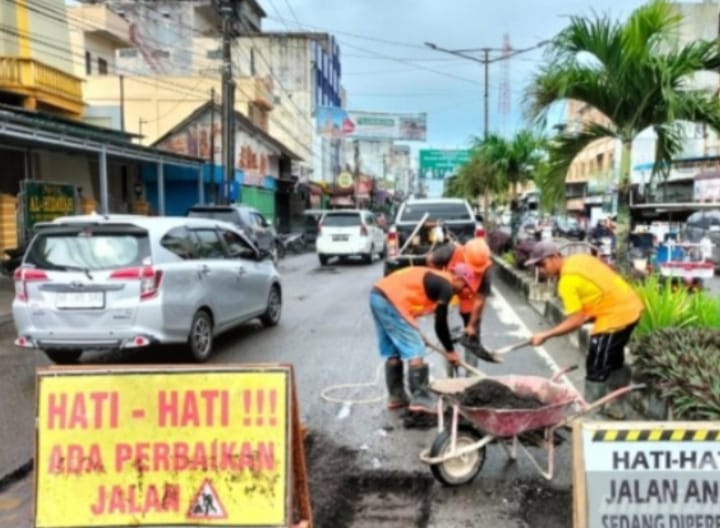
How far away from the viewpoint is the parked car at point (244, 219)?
18859mm

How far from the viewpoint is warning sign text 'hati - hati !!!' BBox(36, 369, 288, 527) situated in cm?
350

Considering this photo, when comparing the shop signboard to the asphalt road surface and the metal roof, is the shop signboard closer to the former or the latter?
the metal roof

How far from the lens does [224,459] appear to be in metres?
3.56

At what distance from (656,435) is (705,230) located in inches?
790

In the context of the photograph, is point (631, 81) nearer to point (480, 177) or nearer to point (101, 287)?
point (101, 287)

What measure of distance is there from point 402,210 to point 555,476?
38.9 ft

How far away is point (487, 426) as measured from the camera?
4.49m

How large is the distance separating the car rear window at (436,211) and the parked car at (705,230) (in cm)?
807

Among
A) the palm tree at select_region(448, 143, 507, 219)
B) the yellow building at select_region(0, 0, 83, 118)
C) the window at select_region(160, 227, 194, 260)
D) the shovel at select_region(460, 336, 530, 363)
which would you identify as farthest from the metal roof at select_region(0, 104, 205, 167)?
the palm tree at select_region(448, 143, 507, 219)

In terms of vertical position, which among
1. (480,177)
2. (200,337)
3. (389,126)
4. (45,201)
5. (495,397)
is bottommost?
(200,337)

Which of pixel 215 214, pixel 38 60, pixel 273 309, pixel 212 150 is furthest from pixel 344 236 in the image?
pixel 273 309

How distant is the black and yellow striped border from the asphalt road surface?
43.8 inches

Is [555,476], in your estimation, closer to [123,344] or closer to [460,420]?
[460,420]

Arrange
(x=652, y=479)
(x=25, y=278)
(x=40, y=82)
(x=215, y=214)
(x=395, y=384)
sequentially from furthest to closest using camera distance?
(x=40, y=82) → (x=215, y=214) → (x=25, y=278) → (x=395, y=384) → (x=652, y=479)
